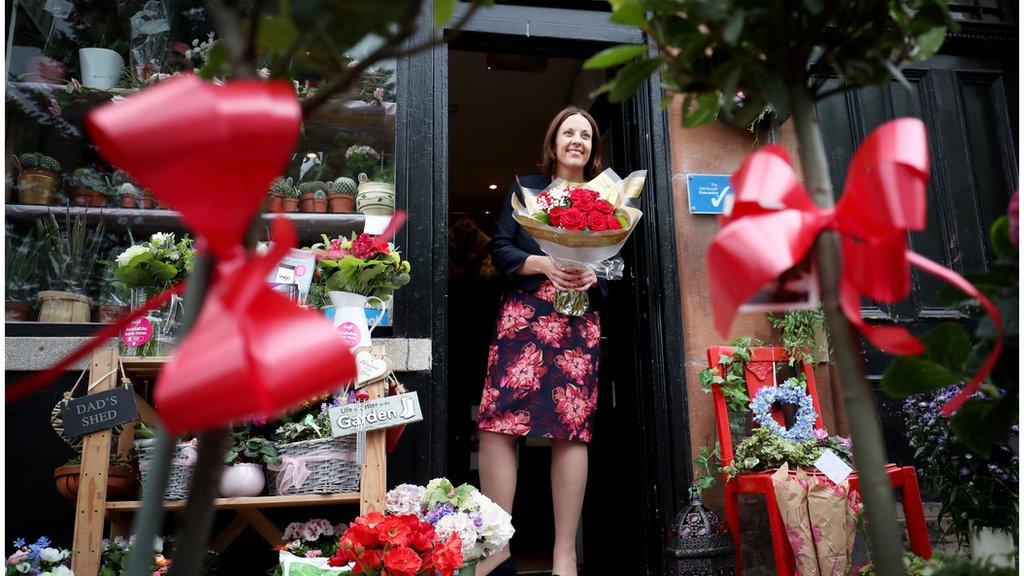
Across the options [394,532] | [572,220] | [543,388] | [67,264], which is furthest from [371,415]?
[67,264]

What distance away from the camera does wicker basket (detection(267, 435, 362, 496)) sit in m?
2.69

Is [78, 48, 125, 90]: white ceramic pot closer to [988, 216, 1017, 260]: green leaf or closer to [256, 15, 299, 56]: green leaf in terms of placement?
[256, 15, 299, 56]: green leaf

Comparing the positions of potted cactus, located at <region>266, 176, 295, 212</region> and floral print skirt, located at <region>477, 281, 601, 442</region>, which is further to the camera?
potted cactus, located at <region>266, 176, 295, 212</region>

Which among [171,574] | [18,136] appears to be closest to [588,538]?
[18,136]

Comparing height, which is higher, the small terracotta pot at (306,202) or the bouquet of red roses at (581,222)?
the small terracotta pot at (306,202)

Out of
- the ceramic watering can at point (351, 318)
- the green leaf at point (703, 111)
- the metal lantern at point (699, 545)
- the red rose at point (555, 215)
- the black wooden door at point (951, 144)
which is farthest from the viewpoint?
the black wooden door at point (951, 144)

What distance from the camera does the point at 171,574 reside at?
0.53 m

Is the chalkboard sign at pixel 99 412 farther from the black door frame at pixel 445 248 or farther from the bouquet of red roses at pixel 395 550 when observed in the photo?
the black door frame at pixel 445 248

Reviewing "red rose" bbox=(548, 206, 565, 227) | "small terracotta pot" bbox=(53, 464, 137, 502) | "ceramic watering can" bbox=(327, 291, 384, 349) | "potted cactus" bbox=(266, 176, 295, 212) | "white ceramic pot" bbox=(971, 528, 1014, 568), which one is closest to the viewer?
"small terracotta pot" bbox=(53, 464, 137, 502)

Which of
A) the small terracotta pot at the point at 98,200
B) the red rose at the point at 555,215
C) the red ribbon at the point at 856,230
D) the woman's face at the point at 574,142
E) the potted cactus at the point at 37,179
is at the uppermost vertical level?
the woman's face at the point at 574,142

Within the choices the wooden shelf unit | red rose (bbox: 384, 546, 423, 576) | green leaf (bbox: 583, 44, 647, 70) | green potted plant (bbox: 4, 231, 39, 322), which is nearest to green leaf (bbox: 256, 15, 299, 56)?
green leaf (bbox: 583, 44, 647, 70)

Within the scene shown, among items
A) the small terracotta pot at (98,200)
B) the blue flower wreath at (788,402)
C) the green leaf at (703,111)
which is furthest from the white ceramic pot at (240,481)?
the green leaf at (703,111)

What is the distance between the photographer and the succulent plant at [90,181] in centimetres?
339

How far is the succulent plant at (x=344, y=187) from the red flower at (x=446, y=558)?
188cm
